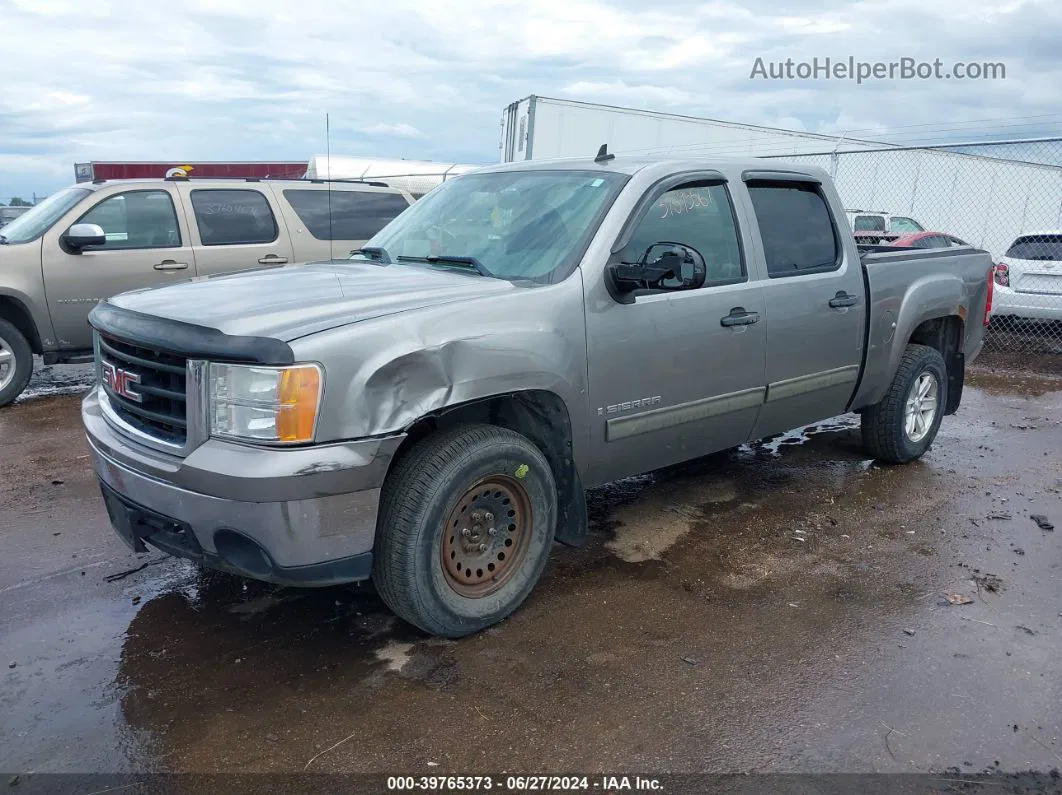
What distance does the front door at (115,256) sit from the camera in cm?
749

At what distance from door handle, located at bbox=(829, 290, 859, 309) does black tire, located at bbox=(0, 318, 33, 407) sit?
642 cm

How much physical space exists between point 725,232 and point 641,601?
6.09 ft

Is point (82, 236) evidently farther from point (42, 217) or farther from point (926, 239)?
point (926, 239)

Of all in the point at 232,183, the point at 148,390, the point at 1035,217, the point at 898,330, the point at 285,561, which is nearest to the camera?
the point at 285,561

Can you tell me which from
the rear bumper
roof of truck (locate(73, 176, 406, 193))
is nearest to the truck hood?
roof of truck (locate(73, 176, 406, 193))

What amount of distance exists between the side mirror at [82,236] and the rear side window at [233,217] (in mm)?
923

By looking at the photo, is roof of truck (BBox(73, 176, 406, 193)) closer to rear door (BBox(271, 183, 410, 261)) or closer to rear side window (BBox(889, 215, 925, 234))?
rear door (BBox(271, 183, 410, 261))

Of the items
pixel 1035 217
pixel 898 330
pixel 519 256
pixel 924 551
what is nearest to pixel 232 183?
pixel 519 256

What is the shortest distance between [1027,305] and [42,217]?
10472mm

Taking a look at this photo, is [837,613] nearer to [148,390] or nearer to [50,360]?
[148,390]

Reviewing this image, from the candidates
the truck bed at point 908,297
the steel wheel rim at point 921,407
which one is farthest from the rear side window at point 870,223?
the steel wheel rim at point 921,407

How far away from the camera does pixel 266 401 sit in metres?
2.92

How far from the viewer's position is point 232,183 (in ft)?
27.7

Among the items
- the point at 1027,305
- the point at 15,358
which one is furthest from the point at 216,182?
the point at 1027,305
